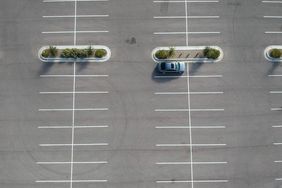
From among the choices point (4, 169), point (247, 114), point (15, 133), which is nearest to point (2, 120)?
point (15, 133)

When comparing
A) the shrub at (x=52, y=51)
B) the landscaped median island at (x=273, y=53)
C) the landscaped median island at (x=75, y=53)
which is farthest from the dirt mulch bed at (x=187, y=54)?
the shrub at (x=52, y=51)

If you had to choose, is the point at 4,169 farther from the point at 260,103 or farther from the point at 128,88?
the point at 260,103

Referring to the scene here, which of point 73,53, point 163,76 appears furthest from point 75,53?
point 163,76

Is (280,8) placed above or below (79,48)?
above

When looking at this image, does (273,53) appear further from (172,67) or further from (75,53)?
(75,53)

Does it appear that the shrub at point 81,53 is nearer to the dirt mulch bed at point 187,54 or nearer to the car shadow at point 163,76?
the car shadow at point 163,76

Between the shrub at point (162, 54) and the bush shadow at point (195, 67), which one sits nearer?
the shrub at point (162, 54)

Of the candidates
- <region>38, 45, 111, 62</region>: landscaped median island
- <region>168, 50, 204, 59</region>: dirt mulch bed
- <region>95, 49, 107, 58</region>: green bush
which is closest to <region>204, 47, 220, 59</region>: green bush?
<region>168, 50, 204, 59</region>: dirt mulch bed
